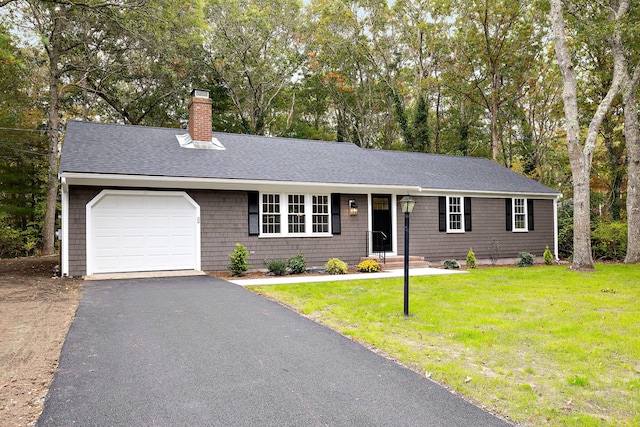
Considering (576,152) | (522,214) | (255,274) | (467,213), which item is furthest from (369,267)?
(522,214)

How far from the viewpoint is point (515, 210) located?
16.7m

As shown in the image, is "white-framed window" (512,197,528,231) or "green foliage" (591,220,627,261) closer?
"green foliage" (591,220,627,261)

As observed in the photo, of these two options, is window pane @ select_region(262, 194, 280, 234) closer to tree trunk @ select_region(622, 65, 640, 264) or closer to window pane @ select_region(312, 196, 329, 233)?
window pane @ select_region(312, 196, 329, 233)

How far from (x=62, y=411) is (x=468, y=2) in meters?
25.3

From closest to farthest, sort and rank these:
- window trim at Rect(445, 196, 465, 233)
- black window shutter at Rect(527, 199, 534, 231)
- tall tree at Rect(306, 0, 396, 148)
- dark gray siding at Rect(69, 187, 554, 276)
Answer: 1. dark gray siding at Rect(69, 187, 554, 276)
2. window trim at Rect(445, 196, 465, 233)
3. black window shutter at Rect(527, 199, 534, 231)
4. tall tree at Rect(306, 0, 396, 148)

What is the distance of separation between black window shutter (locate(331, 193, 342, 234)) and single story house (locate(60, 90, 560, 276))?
0.03m

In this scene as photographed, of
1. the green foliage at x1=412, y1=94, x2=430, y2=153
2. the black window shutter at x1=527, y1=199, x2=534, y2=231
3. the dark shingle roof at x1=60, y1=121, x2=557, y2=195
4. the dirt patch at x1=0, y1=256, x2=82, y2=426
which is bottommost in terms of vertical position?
the dirt patch at x1=0, y1=256, x2=82, y2=426

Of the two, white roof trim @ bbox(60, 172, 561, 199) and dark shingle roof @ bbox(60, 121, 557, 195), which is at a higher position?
dark shingle roof @ bbox(60, 121, 557, 195)

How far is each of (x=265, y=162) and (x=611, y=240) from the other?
14078 mm

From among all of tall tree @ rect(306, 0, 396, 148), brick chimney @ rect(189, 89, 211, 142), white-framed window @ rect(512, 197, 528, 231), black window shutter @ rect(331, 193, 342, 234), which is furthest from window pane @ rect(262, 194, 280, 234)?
tall tree @ rect(306, 0, 396, 148)

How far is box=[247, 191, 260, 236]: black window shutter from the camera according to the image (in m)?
12.3

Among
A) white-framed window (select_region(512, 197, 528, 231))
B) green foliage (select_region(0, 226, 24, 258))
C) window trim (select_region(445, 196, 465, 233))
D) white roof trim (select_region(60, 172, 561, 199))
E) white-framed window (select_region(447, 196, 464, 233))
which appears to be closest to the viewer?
white roof trim (select_region(60, 172, 561, 199))

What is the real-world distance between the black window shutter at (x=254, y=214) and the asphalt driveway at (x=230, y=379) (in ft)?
20.4

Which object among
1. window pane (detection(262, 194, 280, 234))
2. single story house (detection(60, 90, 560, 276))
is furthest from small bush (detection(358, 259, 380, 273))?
window pane (detection(262, 194, 280, 234))
